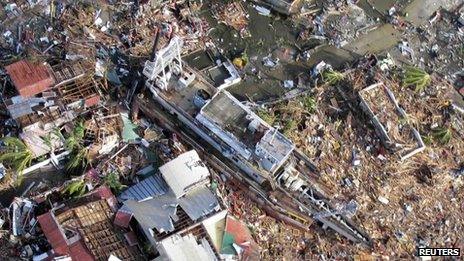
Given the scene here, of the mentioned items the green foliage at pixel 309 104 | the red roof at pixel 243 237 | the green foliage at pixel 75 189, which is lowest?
the red roof at pixel 243 237

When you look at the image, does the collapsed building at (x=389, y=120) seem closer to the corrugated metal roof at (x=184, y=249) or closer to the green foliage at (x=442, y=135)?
the green foliage at (x=442, y=135)

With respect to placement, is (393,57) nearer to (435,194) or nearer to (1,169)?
(435,194)

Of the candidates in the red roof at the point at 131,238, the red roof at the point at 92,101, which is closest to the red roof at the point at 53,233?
the red roof at the point at 131,238

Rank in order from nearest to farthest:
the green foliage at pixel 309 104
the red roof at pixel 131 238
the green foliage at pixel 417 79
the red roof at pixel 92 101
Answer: the red roof at pixel 131 238 < the red roof at pixel 92 101 < the green foliage at pixel 309 104 < the green foliage at pixel 417 79

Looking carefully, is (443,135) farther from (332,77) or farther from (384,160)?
(332,77)

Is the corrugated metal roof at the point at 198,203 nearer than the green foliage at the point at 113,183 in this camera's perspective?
Yes

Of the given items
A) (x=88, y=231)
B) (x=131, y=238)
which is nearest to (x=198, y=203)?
(x=131, y=238)
